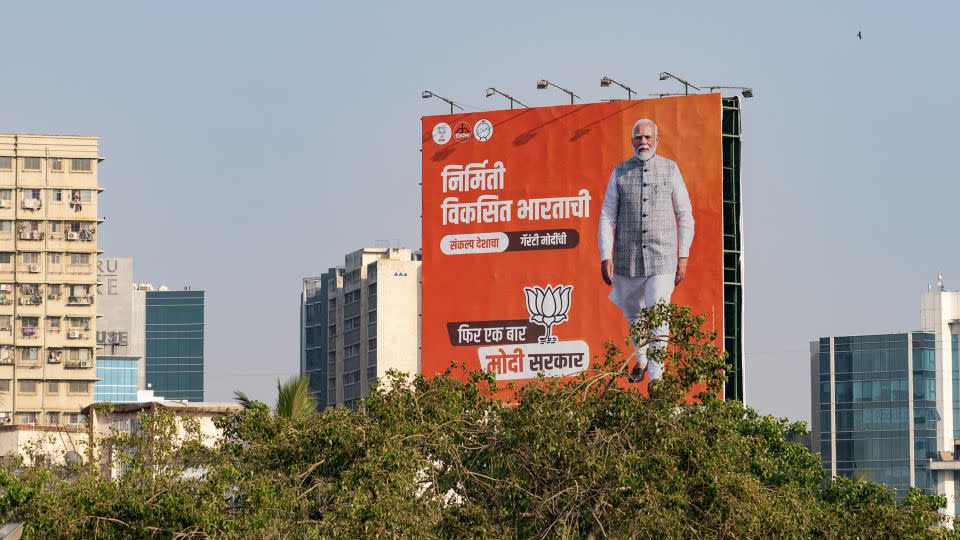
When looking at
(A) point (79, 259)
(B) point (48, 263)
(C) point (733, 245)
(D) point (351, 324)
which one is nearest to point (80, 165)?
(A) point (79, 259)

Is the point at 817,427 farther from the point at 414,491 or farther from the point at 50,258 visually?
the point at 414,491

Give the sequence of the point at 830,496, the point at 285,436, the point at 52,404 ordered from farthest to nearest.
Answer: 1. the point at 52,404
2. the point at 830,496
3. the point at 285,436

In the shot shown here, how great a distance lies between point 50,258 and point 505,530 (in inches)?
3868

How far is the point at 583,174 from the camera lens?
2975 inches

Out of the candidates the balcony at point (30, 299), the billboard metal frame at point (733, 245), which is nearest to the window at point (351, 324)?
the balcony at point (30, 299)

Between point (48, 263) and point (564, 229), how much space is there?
62639 mm

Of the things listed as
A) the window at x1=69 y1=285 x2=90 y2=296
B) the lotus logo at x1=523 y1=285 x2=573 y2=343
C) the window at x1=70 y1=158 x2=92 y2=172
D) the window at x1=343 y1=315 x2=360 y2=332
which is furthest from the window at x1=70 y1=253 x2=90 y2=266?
the lotus logo at x1=523 y1=285 x2=573 y2=343

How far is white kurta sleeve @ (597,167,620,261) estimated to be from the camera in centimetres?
7488

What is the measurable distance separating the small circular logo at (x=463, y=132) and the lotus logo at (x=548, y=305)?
7239mm

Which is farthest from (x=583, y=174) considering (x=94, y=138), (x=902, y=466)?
(x=902, y=466)

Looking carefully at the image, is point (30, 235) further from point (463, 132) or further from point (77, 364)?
point (463, 132)

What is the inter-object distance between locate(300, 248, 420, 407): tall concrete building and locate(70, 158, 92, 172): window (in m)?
31.6

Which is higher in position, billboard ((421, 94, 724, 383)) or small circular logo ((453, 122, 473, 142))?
small circular logo ((453, 122, 473, 142))

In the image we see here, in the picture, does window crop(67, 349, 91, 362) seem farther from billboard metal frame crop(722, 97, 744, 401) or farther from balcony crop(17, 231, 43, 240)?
billboard metal frame crop(722, 97, 744, 401)
